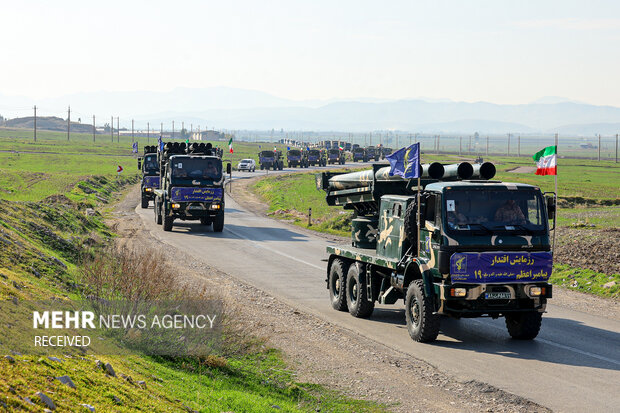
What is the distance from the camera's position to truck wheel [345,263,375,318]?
16.6 m

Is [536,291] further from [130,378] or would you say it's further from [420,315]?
[130,378]

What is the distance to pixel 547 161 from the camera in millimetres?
22719

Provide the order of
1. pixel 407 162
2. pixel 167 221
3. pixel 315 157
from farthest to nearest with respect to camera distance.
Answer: pixel 315 157 < pixel 167 221 < pixel 407 162

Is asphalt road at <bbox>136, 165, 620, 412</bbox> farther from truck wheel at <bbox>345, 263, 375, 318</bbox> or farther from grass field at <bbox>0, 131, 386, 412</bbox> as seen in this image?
grass field at <bbox>0, 131, 386, 412</bbox>

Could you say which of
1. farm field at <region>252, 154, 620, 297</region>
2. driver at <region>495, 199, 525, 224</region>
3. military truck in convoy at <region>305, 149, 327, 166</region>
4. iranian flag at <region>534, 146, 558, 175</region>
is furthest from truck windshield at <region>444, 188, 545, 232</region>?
military truck in convoy at <region>305, 149, 327, 166</region>

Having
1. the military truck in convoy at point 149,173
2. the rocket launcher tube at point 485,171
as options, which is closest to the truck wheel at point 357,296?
the rocket launcher tube at point 485,171

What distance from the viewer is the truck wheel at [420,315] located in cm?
1392

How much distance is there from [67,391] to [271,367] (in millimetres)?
4904

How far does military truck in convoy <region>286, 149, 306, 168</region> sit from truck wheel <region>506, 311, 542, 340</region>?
8855 cm

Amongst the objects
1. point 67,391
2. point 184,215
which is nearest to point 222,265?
point 184,215

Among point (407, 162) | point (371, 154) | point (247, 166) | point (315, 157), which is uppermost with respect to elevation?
point (371, 154)

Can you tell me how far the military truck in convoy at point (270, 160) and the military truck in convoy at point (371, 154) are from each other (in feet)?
114

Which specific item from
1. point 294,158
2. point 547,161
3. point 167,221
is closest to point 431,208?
point 547,161

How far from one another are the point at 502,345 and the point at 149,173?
1306 inches
